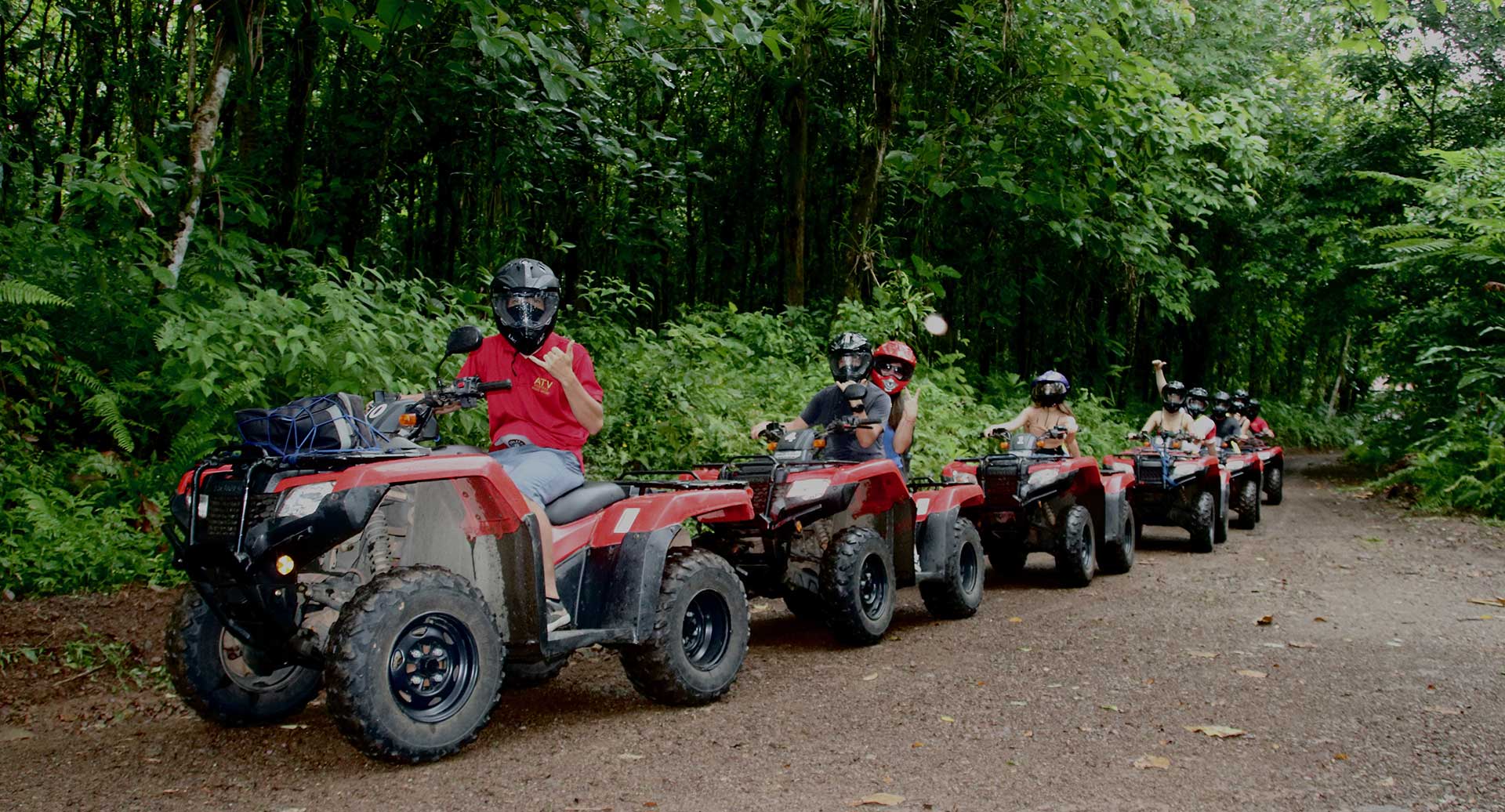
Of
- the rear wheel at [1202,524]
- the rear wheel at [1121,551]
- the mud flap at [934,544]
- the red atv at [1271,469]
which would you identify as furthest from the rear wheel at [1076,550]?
the red atv at [1271,469]

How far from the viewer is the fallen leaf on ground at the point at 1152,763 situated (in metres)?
4.65

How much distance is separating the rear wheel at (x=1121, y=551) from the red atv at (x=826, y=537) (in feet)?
10.6

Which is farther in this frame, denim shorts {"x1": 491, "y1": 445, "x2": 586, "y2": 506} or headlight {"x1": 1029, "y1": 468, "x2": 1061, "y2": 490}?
headlight {"x1": 1029, "y1": 468, "x2": 1061, "y2": 490}

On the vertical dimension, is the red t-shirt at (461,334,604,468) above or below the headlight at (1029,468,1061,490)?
above

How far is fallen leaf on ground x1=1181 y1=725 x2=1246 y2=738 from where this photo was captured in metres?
5.13

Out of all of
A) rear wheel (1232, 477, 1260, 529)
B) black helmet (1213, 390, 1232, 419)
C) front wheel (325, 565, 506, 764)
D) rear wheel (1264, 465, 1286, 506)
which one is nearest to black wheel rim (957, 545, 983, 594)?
front wheel (325, 565, 506, 764)

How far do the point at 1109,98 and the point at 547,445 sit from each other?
40.9 ft

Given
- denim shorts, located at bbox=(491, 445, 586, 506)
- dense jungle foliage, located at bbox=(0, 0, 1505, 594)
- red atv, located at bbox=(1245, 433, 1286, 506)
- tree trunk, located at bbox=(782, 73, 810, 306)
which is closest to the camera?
denim shorts, located at bbox=(491, 445, 586, 506)

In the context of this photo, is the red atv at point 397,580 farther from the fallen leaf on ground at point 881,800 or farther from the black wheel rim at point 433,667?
the fallen leaf on ground at point 881,800

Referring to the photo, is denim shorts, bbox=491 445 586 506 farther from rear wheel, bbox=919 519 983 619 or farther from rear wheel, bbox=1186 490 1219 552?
rear wheel, bbox=1186 490 1219 552

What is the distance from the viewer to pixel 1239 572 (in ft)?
35.7

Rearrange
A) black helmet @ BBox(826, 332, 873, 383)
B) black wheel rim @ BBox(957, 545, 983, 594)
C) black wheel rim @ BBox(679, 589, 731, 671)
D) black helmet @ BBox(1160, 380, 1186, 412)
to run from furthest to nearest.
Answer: black helmet @ BBox(1160, 380, 1186, 412), black wheel rim @ BBox(957, 545, 983, 594), black helmet @ BBox(826, 332, 873, 383), black wheel rim @ BBox(679, 589, 731, 671)

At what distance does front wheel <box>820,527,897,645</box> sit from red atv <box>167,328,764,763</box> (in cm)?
135

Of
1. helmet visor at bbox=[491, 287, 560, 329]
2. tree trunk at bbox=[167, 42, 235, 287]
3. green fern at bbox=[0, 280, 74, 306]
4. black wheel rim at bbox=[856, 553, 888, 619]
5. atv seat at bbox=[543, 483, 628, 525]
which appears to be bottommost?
black wheel rim at bbox=[856, 553, 888, 619]
